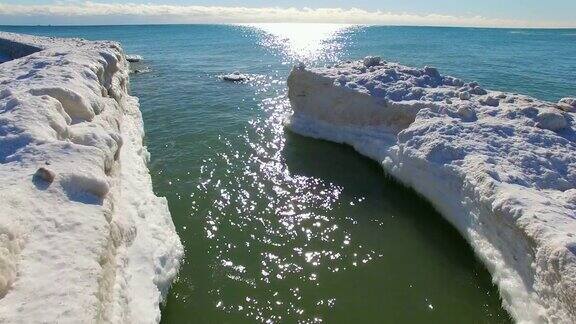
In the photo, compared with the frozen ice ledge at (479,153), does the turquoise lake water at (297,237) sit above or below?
below

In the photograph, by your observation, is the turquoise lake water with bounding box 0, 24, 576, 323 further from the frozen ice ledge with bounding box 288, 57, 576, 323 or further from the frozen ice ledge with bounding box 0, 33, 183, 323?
the frozen ice ledge with bounding box 0, 33, 183, 323

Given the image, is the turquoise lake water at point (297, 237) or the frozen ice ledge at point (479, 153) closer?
the frozen ice ledge at point (479, 153)

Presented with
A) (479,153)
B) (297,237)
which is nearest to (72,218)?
(297,237)

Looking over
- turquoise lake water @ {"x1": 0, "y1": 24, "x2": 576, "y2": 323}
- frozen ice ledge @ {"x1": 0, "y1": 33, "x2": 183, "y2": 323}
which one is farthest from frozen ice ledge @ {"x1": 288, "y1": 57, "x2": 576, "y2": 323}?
frozen ice ledge @ {"x1": 0, "y1": 33, "x2": 183, "y2": 323}

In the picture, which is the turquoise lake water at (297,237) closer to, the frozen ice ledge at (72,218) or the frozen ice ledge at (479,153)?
the frozen ice ledge at (479,153)

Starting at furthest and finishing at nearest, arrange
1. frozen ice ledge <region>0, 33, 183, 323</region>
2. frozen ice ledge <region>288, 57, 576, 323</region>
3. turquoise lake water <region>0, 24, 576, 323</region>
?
turquoise lake water <region>0, 24, 576, 323</region> → frozen ice ledge <region>288, 57, 576, 323</region> → frozen ice ledge <region>0, 33, 183, 323</region>

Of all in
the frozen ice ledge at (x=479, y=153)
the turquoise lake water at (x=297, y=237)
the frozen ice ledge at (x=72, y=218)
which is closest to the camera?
the frozen ice ledge at (x=72, y=218)

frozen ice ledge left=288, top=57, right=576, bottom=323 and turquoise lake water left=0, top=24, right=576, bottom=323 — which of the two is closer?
frozen ice ledge left=288, top=57, right=576, bottom=323

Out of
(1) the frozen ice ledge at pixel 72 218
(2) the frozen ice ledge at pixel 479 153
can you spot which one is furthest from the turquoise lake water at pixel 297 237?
(1) the frozen ice ledge at pixel 72 218
